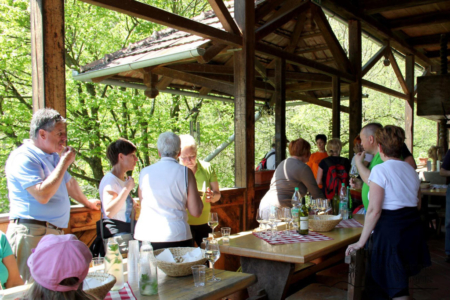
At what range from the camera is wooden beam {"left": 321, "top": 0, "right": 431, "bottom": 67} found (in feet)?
23.7

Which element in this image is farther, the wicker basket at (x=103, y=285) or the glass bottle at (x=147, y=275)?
the glass bottle at (x=147, y=275)

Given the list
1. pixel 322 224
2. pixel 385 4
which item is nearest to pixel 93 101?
pixel 385 4

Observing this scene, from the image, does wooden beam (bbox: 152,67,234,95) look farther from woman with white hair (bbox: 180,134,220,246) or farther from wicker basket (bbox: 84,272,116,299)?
wicker basket (bbox: 84,272,116,299)

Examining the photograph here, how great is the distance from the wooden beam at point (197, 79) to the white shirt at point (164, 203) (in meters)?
3.73

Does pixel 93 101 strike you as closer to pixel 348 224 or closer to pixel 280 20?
pixel 280 20

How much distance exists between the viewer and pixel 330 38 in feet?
23.2

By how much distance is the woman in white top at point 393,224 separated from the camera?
102 inches

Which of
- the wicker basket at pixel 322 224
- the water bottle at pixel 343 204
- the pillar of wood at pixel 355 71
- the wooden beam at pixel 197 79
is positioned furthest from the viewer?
the pillar of wood at pixel 355 71

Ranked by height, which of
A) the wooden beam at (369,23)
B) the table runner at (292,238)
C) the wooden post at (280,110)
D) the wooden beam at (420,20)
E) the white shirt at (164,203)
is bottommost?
the table runner at (292,238)

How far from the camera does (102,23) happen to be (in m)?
13.8

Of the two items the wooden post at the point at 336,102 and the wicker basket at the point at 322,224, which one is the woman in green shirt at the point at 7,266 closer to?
the wicker basket at the point at 322,224

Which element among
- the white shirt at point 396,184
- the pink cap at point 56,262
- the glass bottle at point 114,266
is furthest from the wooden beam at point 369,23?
the pink cap at point 56,262

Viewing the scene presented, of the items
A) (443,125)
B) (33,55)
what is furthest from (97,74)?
(443,125)

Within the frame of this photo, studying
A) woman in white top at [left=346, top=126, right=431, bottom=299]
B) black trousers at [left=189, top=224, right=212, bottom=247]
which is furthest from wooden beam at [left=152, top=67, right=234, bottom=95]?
woman in white top at [left=346, top=126, right=431, bottom=299]
